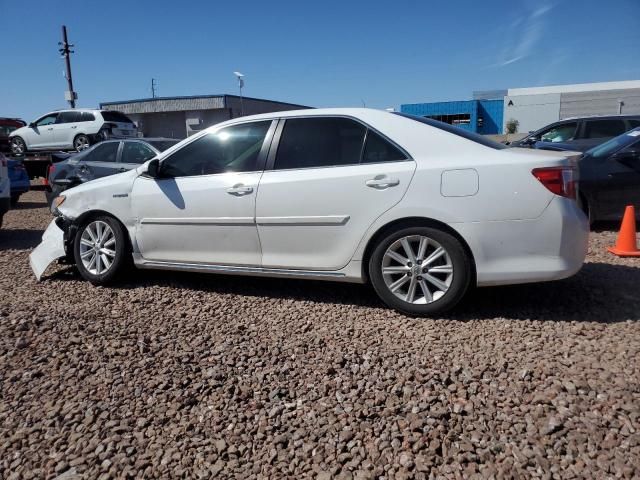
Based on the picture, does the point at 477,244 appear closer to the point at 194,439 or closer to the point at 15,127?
the point at 194,439

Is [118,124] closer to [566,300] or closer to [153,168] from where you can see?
[153,168]

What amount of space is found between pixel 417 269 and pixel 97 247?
312 cm

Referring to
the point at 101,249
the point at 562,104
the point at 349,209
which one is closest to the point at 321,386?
the point at 349,209

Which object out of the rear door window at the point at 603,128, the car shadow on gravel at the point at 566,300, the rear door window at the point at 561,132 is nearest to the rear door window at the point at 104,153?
the car shadow on gravel at the point at 566,300

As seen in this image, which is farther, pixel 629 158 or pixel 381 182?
pixel 629 158

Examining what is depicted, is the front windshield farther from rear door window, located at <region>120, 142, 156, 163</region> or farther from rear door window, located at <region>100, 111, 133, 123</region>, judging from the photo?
rear door window, located at <region>100, 111, 133, 123</region>

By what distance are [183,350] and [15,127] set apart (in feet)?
68.1

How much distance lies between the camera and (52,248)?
505 cm

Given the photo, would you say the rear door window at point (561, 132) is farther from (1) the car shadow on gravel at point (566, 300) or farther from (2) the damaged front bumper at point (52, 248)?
(2) the damaged front bumper at point (52, 248)

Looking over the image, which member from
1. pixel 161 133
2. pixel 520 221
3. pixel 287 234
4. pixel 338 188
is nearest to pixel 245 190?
pixel 287 234

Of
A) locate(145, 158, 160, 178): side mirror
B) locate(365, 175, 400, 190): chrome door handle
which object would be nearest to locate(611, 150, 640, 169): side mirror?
locate(365, 175, 400, 190): chrome door handle

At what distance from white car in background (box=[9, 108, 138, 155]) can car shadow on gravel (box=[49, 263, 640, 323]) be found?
13592 mm

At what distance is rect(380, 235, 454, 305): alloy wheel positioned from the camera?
359cm

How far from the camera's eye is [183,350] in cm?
325
